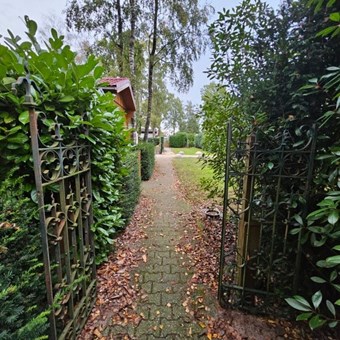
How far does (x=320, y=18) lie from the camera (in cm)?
166

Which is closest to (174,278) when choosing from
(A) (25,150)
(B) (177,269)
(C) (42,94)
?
(B) (177,269)

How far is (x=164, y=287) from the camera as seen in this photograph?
2.41m

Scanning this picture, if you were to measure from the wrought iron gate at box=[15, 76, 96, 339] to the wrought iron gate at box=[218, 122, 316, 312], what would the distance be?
1368mm

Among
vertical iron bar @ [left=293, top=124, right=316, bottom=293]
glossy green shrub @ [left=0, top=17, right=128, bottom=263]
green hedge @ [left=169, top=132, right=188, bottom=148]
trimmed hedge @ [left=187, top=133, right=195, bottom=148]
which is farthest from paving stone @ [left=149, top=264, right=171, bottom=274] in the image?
green hedge @ [left=169, top=132, right=188, bottom=148]

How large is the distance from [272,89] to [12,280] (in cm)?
244

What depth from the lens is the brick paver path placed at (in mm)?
1854

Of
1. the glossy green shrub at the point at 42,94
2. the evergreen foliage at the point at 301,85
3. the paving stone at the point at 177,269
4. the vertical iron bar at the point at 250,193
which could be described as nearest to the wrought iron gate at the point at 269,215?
the vertical iron bar at the point at 250,193

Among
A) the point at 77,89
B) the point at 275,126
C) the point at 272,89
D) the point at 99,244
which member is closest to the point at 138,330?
the point at 99,244

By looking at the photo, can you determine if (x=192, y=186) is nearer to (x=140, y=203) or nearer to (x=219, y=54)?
(x=140, y=203)

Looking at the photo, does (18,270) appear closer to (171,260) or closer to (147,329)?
(147,329)

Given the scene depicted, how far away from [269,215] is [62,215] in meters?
1.79

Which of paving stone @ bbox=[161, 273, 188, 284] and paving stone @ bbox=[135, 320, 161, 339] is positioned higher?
paving stone @ bbox=[135, 320, 161, 339]

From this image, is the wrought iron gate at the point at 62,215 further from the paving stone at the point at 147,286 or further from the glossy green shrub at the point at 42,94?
the paving stone at the point at 147,286

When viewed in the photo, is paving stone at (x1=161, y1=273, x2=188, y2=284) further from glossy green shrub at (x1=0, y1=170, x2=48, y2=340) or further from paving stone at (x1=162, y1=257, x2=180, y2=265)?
glossy green shrub at (x1=0, y1=170, x2=48, y2=340)
